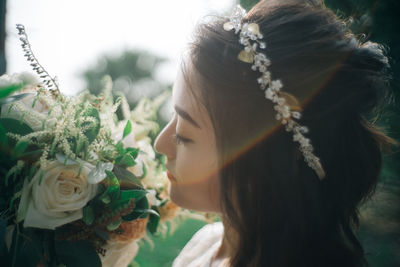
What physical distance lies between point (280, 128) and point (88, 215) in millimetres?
661

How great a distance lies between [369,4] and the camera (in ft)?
4.49

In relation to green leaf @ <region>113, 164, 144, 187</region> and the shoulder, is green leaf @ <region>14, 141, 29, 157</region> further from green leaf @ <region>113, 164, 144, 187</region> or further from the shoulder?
the shoulder

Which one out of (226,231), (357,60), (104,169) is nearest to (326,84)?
(357,60)

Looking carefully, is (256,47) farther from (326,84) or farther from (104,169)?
(104,169)

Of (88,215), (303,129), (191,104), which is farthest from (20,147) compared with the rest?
(303,129)

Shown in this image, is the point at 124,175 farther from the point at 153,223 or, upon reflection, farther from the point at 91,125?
the point at 153,223

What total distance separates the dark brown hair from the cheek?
0.06 m

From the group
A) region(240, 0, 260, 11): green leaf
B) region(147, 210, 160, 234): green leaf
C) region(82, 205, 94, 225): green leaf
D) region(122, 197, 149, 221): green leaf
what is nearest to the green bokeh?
region(147, 210, 160, 234): green leaf

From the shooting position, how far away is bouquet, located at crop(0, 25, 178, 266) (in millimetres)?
879

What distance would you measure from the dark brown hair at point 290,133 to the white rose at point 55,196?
443 mm

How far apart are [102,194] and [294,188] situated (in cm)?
62

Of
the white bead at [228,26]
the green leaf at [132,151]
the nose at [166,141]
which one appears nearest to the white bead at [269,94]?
the white bead at [228,26]

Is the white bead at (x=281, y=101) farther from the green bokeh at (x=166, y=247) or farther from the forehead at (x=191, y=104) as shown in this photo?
the green bokeh at (x=166, y=247)

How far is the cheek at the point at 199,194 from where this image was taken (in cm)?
105
